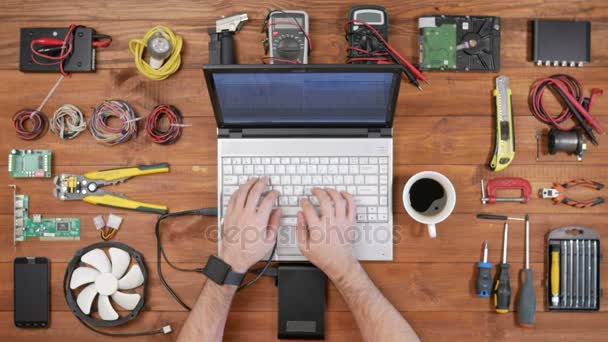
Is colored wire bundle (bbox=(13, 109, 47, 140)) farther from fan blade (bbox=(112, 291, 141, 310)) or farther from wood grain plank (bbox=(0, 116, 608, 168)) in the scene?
fan blade (bbox=(112, 291, 141, 310))

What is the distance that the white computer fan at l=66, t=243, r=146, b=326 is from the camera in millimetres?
1333

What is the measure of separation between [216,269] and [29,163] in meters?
0.67

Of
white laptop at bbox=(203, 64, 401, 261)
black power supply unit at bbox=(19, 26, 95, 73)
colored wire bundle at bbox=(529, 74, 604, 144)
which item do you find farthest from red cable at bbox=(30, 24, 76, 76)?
colored wire bundle at bbox=(529, 74, 604, 144)

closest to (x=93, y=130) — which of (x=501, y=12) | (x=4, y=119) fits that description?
(x=4, y=119)

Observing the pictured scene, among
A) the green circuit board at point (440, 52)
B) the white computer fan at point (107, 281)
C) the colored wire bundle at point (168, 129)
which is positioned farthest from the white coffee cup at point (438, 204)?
the white computer fan at point (107, 281)

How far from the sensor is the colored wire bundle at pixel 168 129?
4.47ft

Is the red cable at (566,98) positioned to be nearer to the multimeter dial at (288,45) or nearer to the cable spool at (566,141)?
the cable spool at (566,141)

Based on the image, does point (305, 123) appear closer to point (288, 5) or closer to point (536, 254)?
point (288, 5)

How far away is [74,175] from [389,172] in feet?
3.08

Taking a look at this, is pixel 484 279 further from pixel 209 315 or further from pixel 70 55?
pixel 70 55

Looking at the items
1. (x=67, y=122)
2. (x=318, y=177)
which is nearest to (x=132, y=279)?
(x=67, y=122)

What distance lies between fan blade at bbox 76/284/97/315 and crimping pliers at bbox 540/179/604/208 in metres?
1.36

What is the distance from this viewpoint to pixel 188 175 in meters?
1.39

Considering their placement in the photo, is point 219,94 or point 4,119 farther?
point 4,119
